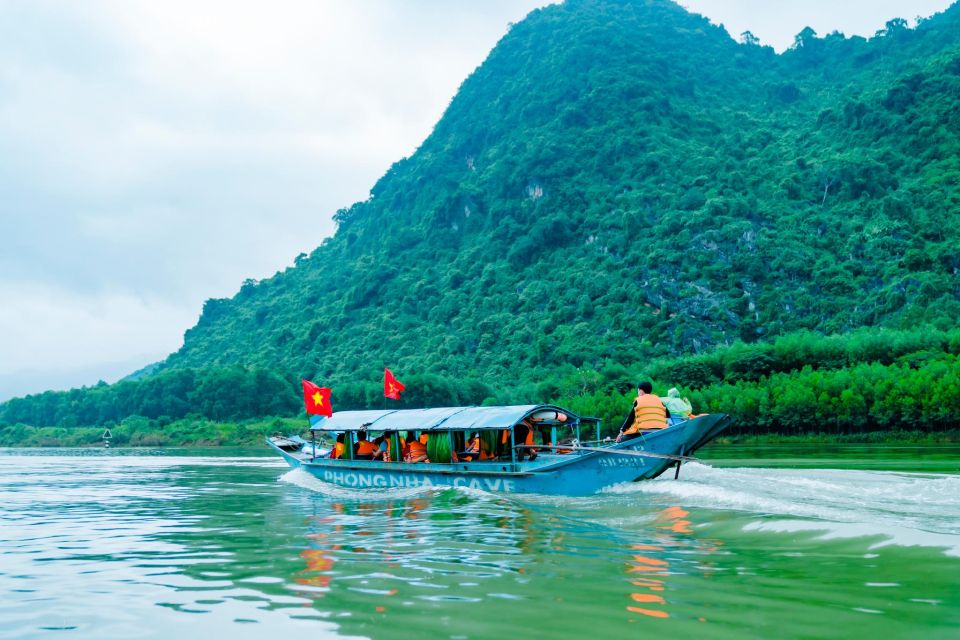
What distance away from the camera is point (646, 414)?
16.3 meters

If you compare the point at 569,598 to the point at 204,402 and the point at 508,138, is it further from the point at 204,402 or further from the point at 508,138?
the point at 508,138

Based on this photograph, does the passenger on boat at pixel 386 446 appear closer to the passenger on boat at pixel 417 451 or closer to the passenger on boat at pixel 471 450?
the passenger on boat at pixel 417 451

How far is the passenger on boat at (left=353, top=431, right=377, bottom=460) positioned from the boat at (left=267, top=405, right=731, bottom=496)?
0.22m

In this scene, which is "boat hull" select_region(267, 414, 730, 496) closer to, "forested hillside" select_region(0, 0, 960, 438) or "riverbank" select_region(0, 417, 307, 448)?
"forested hillside" select_region(0, 0, 960, 438)

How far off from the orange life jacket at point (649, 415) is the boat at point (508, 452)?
0.30 m

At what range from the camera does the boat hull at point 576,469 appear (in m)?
15.8

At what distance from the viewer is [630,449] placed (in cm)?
1598

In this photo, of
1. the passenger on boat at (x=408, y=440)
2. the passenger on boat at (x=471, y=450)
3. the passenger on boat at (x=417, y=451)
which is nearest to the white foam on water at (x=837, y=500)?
the passenger on boat at (x=471, y=450)

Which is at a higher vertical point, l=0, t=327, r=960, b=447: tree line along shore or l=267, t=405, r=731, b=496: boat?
l=0, t=327, r=960, b=447: tree line along shore

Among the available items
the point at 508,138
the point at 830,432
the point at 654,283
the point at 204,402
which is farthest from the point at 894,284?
the point at 508,138

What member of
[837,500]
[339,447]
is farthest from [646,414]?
[339,447]

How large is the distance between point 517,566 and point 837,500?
7116 mm

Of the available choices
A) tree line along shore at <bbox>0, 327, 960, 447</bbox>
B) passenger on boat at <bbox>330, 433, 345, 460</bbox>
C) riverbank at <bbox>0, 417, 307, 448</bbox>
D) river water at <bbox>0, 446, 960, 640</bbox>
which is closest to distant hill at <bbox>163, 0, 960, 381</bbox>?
tree line along shore at <bbox>0, 327, 960, 447</bbox>

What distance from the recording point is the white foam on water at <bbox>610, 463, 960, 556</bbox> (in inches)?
383
